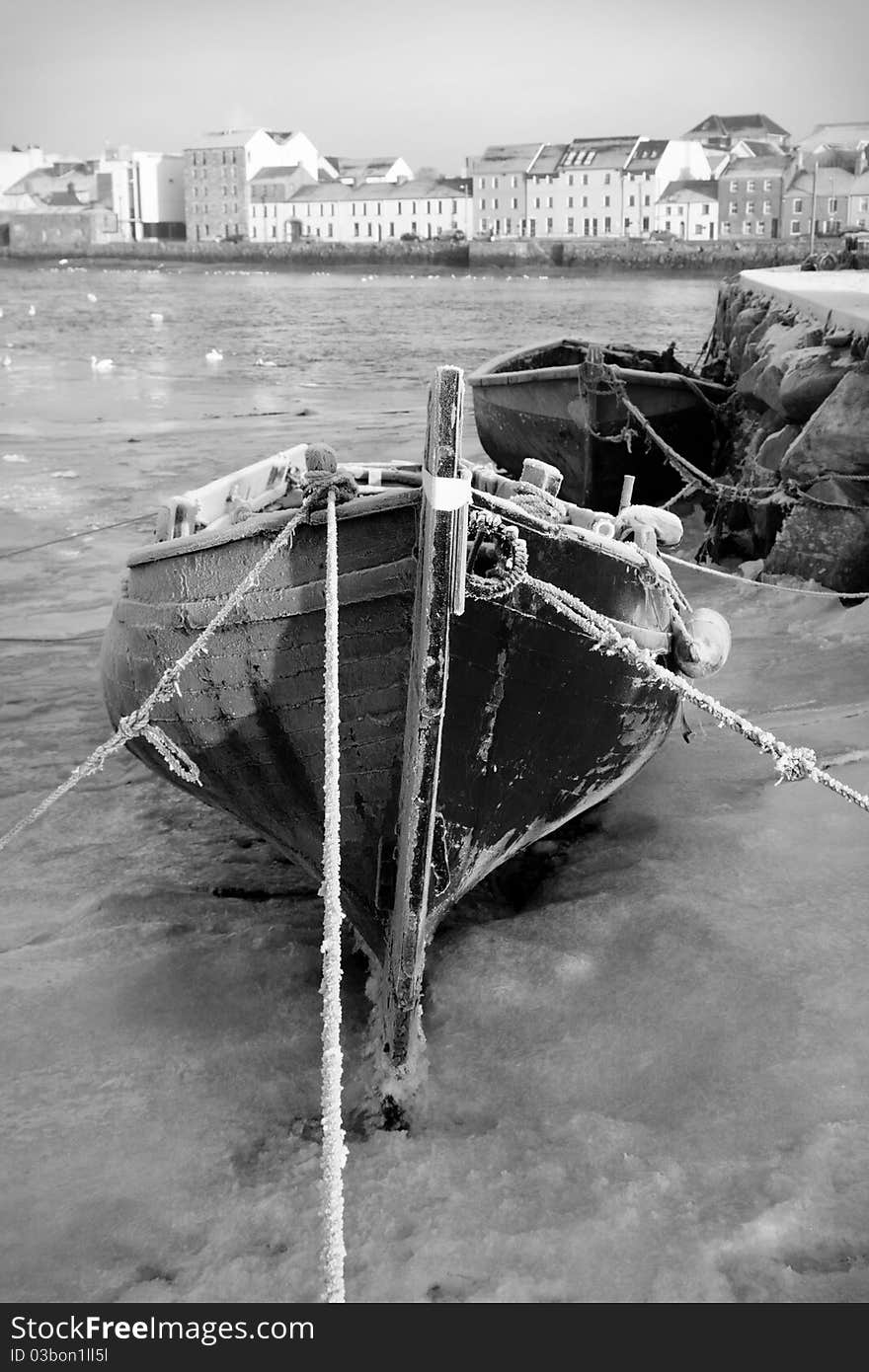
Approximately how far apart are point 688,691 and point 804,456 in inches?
222

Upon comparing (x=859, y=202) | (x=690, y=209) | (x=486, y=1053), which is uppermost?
(x=859, y=202)

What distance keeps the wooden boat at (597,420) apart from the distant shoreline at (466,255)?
65.0 metres

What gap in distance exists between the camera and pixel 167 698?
4691 mm

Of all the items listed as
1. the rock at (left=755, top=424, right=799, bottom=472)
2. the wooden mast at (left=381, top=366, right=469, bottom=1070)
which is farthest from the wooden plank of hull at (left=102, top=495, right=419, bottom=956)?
the rock at (left=755, top=424, right=799, bottom=472)

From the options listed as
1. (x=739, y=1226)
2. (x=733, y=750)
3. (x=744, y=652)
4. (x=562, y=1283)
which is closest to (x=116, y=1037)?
→ (x=562, y=1283)

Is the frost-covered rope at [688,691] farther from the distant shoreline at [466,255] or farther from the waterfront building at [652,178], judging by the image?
the waterfront building at [652,178]

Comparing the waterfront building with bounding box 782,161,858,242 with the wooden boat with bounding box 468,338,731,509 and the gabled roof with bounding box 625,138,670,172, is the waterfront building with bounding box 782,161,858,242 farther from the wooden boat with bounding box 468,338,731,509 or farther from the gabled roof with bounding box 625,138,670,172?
the wooden boat with bounding box 468,338,731,509

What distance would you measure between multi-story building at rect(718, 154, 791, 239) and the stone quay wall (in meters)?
85.6

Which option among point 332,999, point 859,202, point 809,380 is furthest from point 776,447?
point 859,202

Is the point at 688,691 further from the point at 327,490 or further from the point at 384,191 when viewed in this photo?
the point at 384,191

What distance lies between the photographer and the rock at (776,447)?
994cm

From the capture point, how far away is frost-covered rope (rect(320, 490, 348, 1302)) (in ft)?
8.80

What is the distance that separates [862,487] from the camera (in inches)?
328

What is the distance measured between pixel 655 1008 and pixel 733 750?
240 cm
